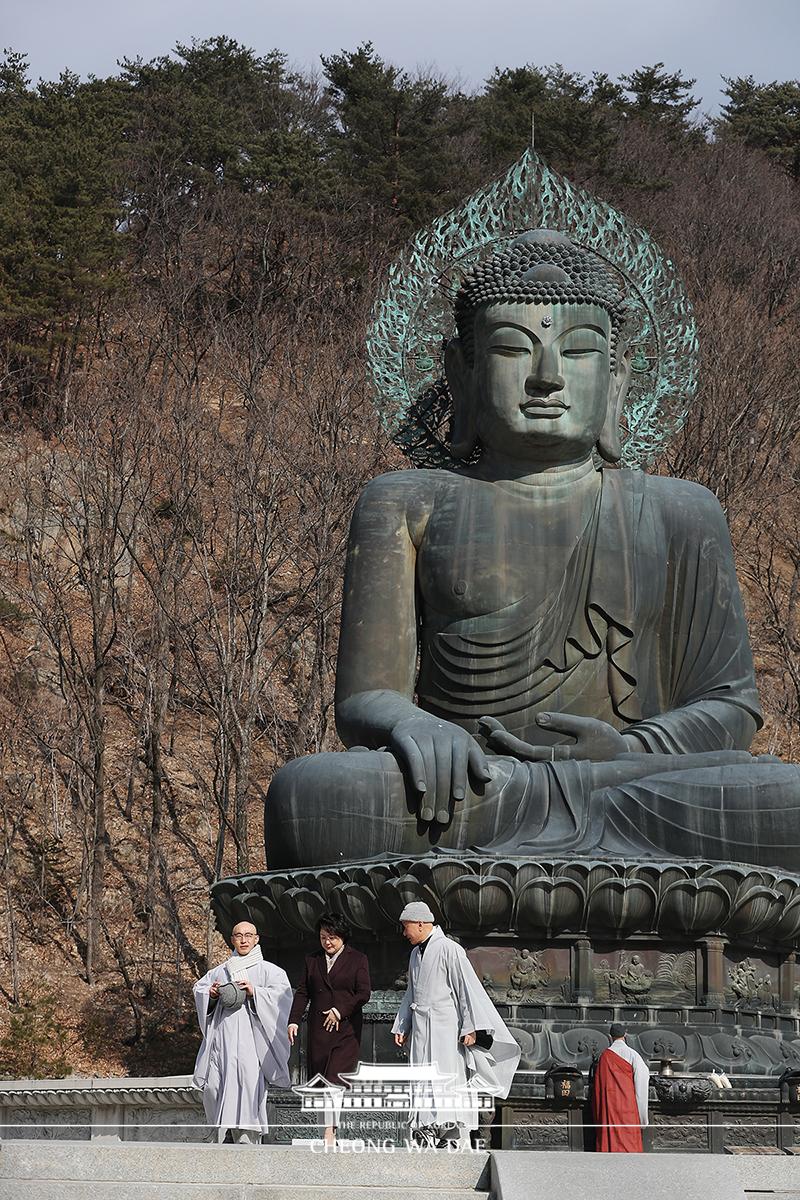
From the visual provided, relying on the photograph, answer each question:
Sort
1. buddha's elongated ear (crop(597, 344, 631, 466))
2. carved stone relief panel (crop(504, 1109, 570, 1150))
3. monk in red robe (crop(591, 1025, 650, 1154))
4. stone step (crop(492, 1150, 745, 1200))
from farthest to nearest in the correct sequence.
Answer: buddha's elongated ear (crop(597, 344, 631, 466)) → carved stone relief panel (crop(504, 1109, 570, 1150)) → monk in red robe (crop(591, 1025, 650, 1154)) → stone step (crop(492, 1150, 745, 1200))

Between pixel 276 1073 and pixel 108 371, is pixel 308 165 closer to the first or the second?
pixel 108 371

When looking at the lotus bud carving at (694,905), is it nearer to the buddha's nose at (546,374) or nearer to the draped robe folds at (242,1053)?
the draped robe folds at (242,1053)

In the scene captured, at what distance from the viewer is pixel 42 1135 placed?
34.2ft

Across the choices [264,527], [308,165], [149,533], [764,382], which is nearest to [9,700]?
[149,533]

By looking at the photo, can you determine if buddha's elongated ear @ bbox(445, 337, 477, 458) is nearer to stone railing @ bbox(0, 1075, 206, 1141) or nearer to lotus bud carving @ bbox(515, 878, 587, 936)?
lotus bud carving @ bbox(515, 878, 587, 936)

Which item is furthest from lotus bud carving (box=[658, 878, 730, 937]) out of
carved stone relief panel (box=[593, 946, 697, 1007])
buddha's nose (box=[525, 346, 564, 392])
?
buddha's nose (box=[525, 346, 564, 392])

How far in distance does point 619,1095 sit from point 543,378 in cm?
405

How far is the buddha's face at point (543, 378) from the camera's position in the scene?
1002cm

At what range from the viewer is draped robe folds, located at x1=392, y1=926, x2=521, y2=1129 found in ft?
21.4

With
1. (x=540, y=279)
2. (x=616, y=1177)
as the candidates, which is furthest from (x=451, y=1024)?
(x=540, y=279)

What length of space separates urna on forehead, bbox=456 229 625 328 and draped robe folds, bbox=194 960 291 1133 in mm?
4304

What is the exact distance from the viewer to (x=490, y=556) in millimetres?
9977

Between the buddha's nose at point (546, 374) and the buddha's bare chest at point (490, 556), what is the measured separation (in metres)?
0.59

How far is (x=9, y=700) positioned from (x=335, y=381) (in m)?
4.95
